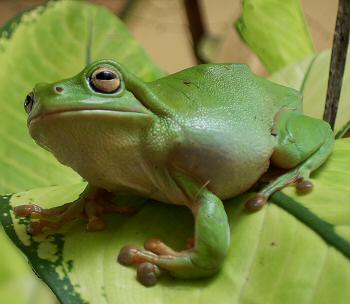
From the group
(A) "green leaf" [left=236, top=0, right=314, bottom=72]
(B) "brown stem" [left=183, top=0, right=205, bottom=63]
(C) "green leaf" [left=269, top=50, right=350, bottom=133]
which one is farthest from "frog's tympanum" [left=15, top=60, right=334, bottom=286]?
(B) "brown stem" [left=183, top=0, right=205, bottom=63]

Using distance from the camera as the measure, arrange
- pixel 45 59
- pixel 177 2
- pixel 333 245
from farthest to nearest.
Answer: pixel 177 2
pixel 45 59
pixel 333 245

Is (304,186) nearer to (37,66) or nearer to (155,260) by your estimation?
(155,260)

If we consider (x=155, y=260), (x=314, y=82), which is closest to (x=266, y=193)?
(x=155, y=260)

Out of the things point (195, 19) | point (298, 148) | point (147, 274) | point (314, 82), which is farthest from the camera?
point (195, 19)

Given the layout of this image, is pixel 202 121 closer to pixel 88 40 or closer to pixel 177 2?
pixel 88 40

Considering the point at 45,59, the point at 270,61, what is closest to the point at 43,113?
the point at 45,59

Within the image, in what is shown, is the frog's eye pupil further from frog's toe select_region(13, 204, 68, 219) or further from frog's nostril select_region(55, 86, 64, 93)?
frog's toe select_region(13, 204, 68, 219)

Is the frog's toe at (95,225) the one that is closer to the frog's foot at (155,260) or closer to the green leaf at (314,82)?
the frog's foot at (155,260)
